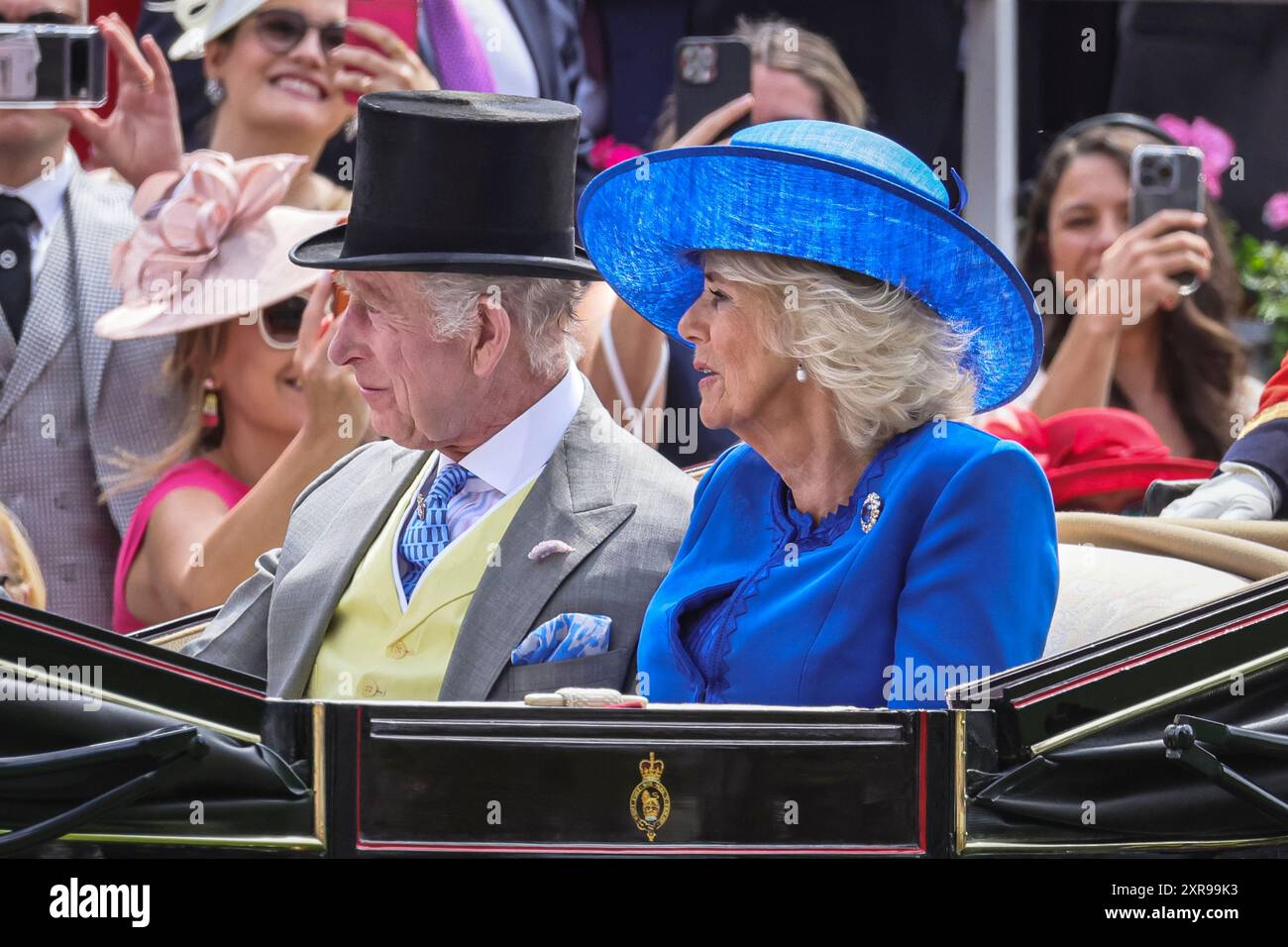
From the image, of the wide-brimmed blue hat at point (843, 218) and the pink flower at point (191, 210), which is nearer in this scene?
the wide-brimmed blue hat at point (843, 218)

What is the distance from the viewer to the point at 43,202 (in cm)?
355

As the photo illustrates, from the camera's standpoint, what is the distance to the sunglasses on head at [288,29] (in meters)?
3.57

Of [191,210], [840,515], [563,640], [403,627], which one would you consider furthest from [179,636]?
[191,210]

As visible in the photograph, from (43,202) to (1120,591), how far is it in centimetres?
233

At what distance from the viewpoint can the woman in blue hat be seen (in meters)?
2.03

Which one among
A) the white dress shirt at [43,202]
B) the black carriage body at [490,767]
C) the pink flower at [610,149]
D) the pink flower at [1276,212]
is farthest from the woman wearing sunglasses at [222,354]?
the pink flower at [1276,212]

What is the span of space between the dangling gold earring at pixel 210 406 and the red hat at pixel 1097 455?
161 centimetres

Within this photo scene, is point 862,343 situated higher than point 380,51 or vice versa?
point 380,51

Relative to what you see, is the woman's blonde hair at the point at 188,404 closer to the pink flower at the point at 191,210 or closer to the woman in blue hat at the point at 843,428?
the pink flower at the point at 191,210

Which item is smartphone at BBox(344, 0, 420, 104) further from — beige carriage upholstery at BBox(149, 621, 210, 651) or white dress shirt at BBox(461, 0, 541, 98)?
beige carriage upholstery at BBox(149, 621, 210, 651)

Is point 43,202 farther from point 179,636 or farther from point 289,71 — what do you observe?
point 179,636

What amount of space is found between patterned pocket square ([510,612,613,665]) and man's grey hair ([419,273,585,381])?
402mm
